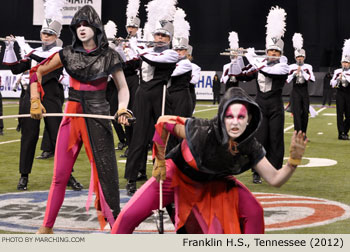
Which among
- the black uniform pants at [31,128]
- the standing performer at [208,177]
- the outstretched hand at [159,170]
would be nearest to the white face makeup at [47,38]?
the black uniform pants at [31,128]

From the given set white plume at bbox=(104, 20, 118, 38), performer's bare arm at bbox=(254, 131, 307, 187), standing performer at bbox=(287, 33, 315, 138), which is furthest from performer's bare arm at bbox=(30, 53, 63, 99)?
standing performer at bbox=(287, 33, 315, 138)

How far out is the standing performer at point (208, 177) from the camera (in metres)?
4.16

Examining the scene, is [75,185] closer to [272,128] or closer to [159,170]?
[272,128]

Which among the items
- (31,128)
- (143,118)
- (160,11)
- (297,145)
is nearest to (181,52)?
(160,11)

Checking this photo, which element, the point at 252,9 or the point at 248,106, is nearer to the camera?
the point at 248,106

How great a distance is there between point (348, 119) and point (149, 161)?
6953 millimetres

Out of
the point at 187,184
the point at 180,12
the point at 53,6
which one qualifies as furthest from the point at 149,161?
the point at 187,184

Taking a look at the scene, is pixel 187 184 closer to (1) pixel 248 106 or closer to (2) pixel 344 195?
(1) pixel 248 106

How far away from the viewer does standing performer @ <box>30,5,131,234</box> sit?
560 centimetres

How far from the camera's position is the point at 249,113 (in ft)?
13.6

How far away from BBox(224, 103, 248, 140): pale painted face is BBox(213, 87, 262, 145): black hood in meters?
0.02

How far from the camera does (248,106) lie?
4121 millimetres

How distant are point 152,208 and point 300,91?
10.6 meters

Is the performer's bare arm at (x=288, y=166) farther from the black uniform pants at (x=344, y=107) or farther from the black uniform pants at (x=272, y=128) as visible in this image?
the black uniform pants at (x=344, y=107)
